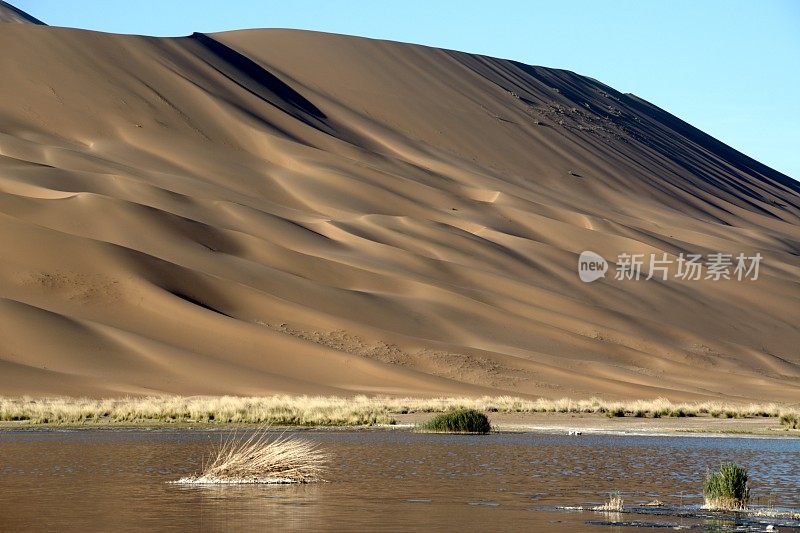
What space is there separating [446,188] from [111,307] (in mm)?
39870

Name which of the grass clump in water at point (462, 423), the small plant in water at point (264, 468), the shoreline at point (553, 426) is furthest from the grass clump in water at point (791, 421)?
the small plant in water at point (264, 468)

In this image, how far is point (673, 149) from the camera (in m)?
130

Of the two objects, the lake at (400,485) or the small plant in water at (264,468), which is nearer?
the lake at (400,485)

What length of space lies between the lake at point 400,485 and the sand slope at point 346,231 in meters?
20.5

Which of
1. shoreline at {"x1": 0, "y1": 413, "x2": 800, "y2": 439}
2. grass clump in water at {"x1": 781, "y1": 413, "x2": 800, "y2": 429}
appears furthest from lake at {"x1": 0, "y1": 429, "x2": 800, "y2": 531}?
grass clump in water at {"x1": 781, "y1": 413, "x2": 800, "y2": 429}

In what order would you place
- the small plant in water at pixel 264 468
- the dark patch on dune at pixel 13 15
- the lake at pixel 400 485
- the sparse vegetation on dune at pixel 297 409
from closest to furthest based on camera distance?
the lake at pixel 400 485, the small plant in water at pixel 264 468, the sparse vegetation on dune at pixel 297 409, the dark patch on dune at pixel 13 15

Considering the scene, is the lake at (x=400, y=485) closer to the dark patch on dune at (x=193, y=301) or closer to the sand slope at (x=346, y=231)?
the sand slope at (x=346, y=231)

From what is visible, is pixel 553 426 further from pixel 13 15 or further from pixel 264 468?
pixel 13 15

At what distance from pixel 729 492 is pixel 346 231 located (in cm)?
5943

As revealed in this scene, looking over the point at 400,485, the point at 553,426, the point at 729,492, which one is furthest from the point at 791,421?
the point at 729,492

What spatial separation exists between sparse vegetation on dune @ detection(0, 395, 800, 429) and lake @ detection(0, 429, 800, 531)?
5.27 metres

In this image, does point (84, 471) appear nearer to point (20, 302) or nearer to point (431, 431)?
point (431, 431)

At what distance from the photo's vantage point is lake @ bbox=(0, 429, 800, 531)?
15.4 m

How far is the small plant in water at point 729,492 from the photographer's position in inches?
669
